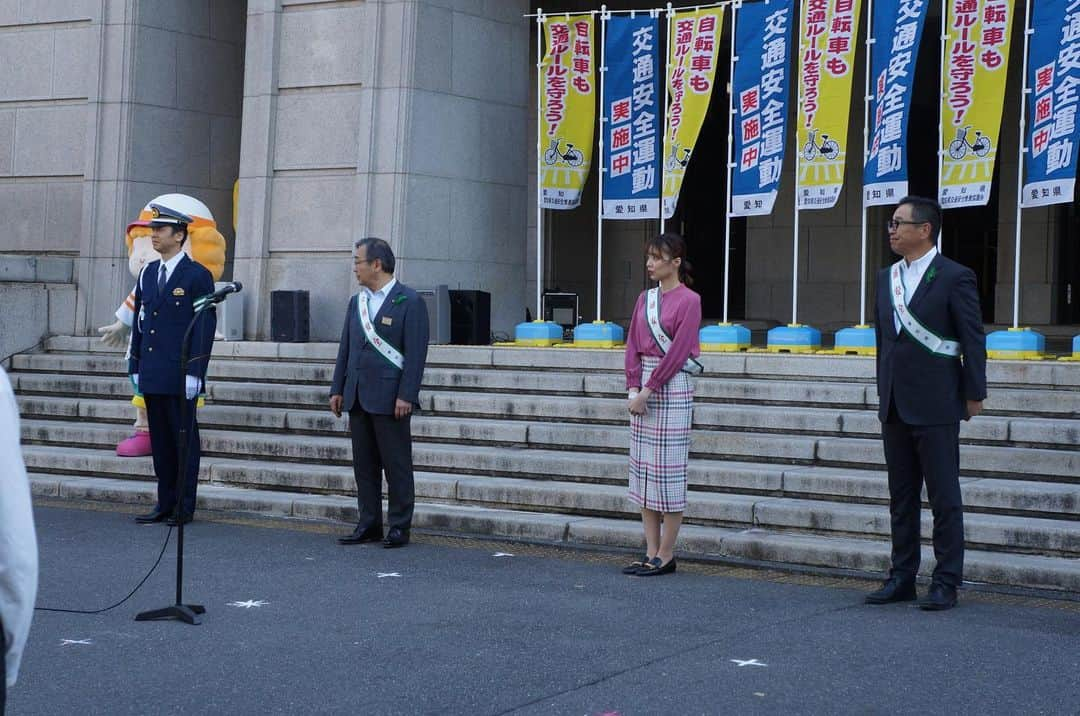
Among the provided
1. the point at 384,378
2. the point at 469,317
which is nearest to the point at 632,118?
the point at 469,317

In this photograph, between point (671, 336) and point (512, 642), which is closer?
point (512, 642)

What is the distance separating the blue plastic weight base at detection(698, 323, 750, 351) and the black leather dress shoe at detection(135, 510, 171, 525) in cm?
535

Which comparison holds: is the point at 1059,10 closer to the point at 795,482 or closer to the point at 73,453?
the point at 795,482

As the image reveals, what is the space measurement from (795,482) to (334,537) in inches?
121

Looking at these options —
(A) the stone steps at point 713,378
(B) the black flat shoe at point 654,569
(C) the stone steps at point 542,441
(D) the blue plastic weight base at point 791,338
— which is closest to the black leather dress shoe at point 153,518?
(C) the stone steps at point 542,441

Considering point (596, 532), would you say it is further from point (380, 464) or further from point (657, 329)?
point (657, 329)

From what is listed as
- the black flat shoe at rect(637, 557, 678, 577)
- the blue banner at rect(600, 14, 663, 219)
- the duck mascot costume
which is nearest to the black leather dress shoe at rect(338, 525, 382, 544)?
the black flat shoe at rect(637, 557, 678, 577)

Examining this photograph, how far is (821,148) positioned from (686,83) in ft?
5.36

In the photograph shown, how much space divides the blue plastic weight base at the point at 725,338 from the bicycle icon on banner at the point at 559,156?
107 inches

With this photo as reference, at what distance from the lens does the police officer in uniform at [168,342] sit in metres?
10.3

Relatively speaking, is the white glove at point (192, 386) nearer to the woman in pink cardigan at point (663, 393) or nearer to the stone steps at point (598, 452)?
the stone steps at point (598, 452)

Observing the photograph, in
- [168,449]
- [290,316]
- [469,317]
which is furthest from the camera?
[290,316]

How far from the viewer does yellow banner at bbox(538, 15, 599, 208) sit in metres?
15.3

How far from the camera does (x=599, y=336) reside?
14.4 meters
